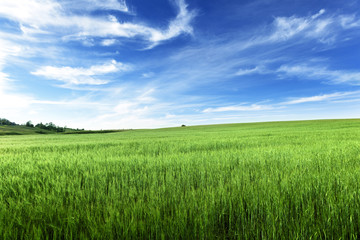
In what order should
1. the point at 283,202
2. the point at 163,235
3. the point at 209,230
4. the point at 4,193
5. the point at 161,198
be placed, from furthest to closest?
the point at 4,193
the point at 161,198
the point at 283,202
the point at 209,230
the point at 163,235

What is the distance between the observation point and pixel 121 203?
6.84 feet

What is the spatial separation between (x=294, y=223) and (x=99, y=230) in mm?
1761

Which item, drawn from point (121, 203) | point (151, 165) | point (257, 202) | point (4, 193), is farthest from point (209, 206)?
point (4, 193)

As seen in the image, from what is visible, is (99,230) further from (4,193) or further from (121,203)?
(4,193)

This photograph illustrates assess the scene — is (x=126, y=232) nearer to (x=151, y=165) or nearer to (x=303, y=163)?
(x=151, y=165)

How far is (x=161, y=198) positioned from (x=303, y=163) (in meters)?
3.30

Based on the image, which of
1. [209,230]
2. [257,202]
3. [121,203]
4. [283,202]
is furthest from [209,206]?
[121,203]

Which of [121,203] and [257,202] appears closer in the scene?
[257,202]

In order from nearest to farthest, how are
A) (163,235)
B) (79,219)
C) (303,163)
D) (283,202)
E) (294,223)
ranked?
(163,235)
(294,223)
(79,219)
(283,202)
(303,163)

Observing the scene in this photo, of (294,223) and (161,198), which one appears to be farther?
(161,198)

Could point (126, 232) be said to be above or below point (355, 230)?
above

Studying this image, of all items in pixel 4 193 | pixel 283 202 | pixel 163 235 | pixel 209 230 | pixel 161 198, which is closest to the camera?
pixel 163 235

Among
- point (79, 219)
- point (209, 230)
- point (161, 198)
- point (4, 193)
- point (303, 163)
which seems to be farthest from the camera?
point (303, 163)

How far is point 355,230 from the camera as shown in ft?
5.42
